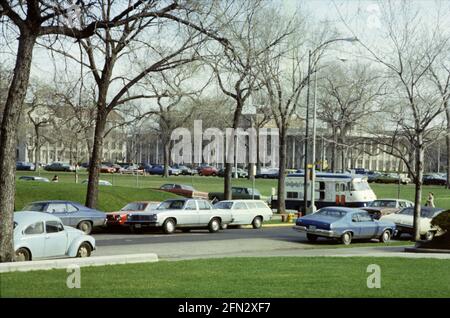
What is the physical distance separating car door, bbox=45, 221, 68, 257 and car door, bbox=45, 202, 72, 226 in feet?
30.2

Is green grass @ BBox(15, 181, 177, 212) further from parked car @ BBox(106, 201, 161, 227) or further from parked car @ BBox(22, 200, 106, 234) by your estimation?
parked car @ BBox(22, 200, 106, 234)

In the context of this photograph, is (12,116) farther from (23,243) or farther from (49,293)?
(49,293)

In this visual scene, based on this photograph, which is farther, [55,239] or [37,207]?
[37,207]

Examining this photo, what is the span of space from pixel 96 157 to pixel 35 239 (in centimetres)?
1467

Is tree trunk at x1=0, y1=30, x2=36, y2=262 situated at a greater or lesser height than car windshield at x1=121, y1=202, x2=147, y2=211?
greater

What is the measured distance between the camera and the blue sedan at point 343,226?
28875mm

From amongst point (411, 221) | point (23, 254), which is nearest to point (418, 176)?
point (411, 221)

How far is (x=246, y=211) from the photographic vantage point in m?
36.5

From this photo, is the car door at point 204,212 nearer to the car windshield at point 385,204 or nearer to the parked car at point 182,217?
the parked car at point 182,217

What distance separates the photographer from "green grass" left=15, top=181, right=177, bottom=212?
39.4 m

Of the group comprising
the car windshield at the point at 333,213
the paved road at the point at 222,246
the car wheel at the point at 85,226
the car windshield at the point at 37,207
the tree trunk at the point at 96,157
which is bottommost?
the paved road at the point at 222,246

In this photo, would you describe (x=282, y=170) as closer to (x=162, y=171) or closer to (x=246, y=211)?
(x=246, y=211)

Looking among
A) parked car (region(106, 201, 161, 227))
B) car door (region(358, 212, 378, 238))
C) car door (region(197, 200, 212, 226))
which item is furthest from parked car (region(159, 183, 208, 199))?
car door (region(358, 212, 378, 238))

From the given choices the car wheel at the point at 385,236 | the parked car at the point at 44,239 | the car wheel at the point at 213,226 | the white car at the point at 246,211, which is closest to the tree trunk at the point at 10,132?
the parked car at the point at 44,239
